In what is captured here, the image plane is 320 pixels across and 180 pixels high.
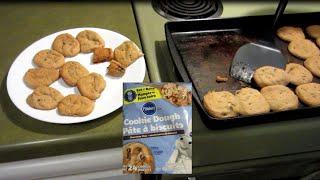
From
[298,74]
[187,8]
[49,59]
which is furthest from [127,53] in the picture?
[298,74]

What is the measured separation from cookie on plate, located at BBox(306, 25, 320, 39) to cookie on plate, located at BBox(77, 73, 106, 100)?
57 centimetres

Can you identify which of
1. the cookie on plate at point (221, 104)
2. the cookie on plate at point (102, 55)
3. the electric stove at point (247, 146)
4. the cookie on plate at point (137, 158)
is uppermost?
the cookie on plate at point (102, 55)

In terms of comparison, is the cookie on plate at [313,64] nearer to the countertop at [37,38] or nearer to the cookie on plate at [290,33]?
the cookie on plate at [290,33]

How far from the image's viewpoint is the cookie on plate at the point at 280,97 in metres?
0.75

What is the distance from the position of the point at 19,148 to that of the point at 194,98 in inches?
14.0

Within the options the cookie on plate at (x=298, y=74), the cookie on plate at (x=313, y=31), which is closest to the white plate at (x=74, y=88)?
the cookie on plate at (x=298, y=74)

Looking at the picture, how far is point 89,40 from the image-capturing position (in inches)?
33.0

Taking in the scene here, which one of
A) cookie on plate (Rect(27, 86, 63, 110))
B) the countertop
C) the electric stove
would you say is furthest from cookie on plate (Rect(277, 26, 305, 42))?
cookie on plate (Rect(27, 86, 63, 110))

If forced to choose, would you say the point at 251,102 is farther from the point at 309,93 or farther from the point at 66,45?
the point at 66,45

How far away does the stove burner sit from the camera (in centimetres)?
97

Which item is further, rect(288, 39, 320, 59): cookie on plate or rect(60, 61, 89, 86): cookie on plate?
rect(288, 39, 320, 59): cookie on plate

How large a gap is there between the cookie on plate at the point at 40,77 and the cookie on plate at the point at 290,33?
582mm

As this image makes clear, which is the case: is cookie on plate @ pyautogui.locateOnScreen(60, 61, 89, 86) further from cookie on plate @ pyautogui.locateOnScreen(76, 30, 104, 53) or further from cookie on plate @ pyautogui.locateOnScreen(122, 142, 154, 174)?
cookie on plate @ pyautogui.locateOnScreen(122, 142, 154, 174)

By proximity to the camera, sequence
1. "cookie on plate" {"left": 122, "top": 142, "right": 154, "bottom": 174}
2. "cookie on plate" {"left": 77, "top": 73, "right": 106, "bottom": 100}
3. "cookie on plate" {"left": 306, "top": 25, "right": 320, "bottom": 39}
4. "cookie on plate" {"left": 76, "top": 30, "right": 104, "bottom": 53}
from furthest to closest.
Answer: "cookie on plate" {"left": 306, "top": 25, "right": 320, "bottom": 39}, "cookie on plate" {"left": 76, "top": 30, "right": 104, "bottom": 53}, "cookie on plate" {"left": 77, "top": 73, "right": 106, "bottom": 100}, "cookie on plate" {"left": 122, "top": 142, "right": 154, "bottom": 174}
